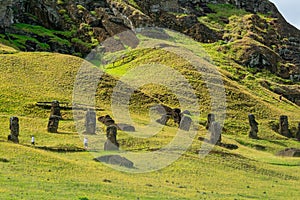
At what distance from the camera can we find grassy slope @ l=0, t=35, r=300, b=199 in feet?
139

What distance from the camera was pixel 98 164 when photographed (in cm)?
5253

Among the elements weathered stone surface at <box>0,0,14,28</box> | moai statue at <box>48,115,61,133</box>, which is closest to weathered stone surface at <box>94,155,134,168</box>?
moai statue at <box>48,115,61,133</box>

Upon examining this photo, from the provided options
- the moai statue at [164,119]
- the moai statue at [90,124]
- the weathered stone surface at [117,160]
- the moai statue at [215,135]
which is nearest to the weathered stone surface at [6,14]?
the moai statue at [164,119]

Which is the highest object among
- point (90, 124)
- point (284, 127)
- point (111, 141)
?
point (90, 124)

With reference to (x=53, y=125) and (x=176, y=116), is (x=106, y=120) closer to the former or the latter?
(x=53, y=125)

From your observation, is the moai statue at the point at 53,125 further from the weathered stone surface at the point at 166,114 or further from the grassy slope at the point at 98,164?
the weathered stone surface at the point at 166,114

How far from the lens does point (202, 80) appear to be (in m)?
118

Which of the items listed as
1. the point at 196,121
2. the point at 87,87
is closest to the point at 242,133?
the point at 196,121

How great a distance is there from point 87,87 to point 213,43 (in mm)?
82840

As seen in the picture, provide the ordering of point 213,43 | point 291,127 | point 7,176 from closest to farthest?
point 7,176
point 291,127
point 213,43

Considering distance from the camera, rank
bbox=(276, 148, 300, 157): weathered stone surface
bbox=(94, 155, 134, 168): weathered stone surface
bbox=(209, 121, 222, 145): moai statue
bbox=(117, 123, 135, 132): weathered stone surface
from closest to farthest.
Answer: bbox=(94, 155, 134, 168): weathered stone surface → bbox=(117, 123, 135, 132): weathered stone surface → bbox=(276, 148, 300, 157): weathered stone surface → bbox=(209, 121, 222, 145): moai statue

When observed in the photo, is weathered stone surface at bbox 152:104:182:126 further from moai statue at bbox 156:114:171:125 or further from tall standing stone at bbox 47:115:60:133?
tall standing stone at bbox 47:115:60:133

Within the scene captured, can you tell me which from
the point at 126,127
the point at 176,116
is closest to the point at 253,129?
the point at 176,116

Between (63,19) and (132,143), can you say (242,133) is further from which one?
(63,19)
